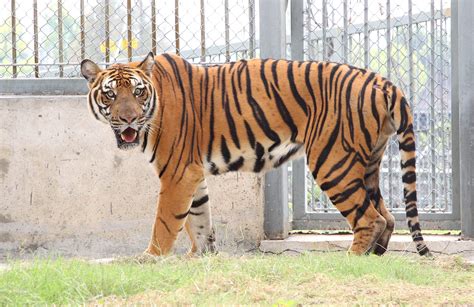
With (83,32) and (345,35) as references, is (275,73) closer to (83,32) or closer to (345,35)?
(345,35)

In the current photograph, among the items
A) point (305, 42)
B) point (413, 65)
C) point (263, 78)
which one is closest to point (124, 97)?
point (263, 78)

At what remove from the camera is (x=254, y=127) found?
707 cm

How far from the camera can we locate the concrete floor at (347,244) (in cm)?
793

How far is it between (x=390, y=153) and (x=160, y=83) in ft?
7.75

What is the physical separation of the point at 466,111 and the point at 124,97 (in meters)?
2.96

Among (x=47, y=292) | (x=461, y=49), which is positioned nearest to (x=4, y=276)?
(x=47, y=292)

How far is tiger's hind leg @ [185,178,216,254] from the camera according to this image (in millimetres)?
7234

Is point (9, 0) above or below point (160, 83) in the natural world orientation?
above

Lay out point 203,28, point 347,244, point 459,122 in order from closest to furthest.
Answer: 1. point 347,244
2. point 459,122
3. point 203,28

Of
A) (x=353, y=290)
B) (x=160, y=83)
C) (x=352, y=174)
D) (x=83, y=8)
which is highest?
(x=83, y=8)

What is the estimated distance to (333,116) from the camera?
22.4 feet

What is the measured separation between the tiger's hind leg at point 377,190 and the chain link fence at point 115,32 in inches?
78.8

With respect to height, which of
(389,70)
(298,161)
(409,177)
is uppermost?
(389,70)

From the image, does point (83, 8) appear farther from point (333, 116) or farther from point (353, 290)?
point (353, 290)
